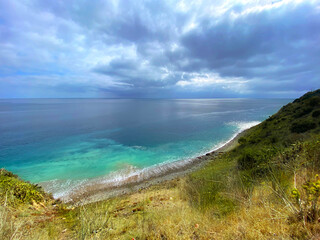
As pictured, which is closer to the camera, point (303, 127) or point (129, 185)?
point (129, 185)

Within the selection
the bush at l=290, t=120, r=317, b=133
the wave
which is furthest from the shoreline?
the bush at l=290, t=120, r=317, b=133

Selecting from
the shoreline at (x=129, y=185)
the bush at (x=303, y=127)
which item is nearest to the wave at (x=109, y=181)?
the shoreline at (x=129, y=185)

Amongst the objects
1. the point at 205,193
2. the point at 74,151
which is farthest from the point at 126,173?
A: the point at 205,193

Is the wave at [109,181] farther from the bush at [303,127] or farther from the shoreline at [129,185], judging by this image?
the bush at [303,127]

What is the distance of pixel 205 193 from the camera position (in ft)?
16.2

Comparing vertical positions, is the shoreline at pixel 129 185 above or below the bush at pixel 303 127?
below

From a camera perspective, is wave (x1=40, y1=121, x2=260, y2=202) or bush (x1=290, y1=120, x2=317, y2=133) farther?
bush (x1=290, y1=120, x2=317, y2=133)

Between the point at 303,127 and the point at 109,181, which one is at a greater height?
the point at 303,127

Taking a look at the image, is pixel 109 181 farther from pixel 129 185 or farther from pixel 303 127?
pixel 303 127

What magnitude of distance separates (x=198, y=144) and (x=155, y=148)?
9.04m

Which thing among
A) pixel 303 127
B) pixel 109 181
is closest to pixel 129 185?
pixel 109 181

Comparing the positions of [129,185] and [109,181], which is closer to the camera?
[129,185]

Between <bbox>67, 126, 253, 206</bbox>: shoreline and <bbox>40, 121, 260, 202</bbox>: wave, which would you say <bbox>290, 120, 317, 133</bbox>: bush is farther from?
<bbox>40, 121, 260, 202</bbox>: wave

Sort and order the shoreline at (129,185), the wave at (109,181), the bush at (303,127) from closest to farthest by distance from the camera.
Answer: the shoreline at (129,185) → the wave at (109,181) → the bush at (303,127)
